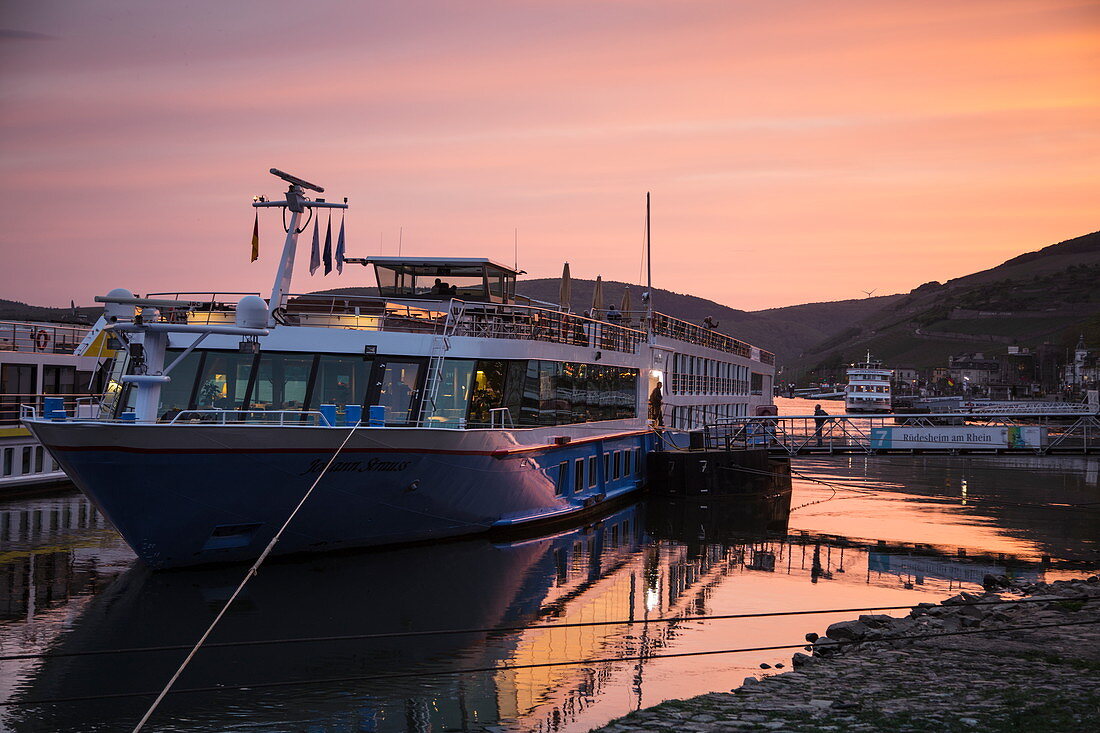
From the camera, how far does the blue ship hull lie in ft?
60.2

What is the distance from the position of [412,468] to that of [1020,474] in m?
48.1

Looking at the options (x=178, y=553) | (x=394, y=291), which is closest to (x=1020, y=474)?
(x=394, y=291)

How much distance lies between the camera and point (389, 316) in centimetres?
2302

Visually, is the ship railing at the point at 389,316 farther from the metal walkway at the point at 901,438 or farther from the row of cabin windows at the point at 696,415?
the row of cabin windows at the point at 696,415

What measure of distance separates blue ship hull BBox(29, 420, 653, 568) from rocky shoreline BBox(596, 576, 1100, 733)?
898cm

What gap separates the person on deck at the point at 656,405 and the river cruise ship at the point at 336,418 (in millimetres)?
7881

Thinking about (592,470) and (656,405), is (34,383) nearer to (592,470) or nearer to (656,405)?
(592,470)

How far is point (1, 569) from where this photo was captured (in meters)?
21.3

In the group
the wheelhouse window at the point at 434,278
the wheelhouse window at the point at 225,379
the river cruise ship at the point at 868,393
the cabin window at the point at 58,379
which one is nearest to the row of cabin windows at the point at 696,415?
the wheelhouse window at the point at 434,278

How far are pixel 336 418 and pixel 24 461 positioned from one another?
19.7 metres

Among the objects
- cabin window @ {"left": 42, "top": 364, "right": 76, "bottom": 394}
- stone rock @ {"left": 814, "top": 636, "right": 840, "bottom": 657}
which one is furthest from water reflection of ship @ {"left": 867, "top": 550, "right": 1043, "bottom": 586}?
cabin window @ {"left": 42, "top": 364, "right": 76, "bottom": 394}

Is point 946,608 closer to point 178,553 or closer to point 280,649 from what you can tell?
point 280,649

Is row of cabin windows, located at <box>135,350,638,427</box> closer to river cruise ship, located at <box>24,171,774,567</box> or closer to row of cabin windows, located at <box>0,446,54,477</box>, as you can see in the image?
river cruise ship, located at <box>24,171,774,567</box>

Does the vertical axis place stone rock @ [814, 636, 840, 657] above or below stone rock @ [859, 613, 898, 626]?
below
